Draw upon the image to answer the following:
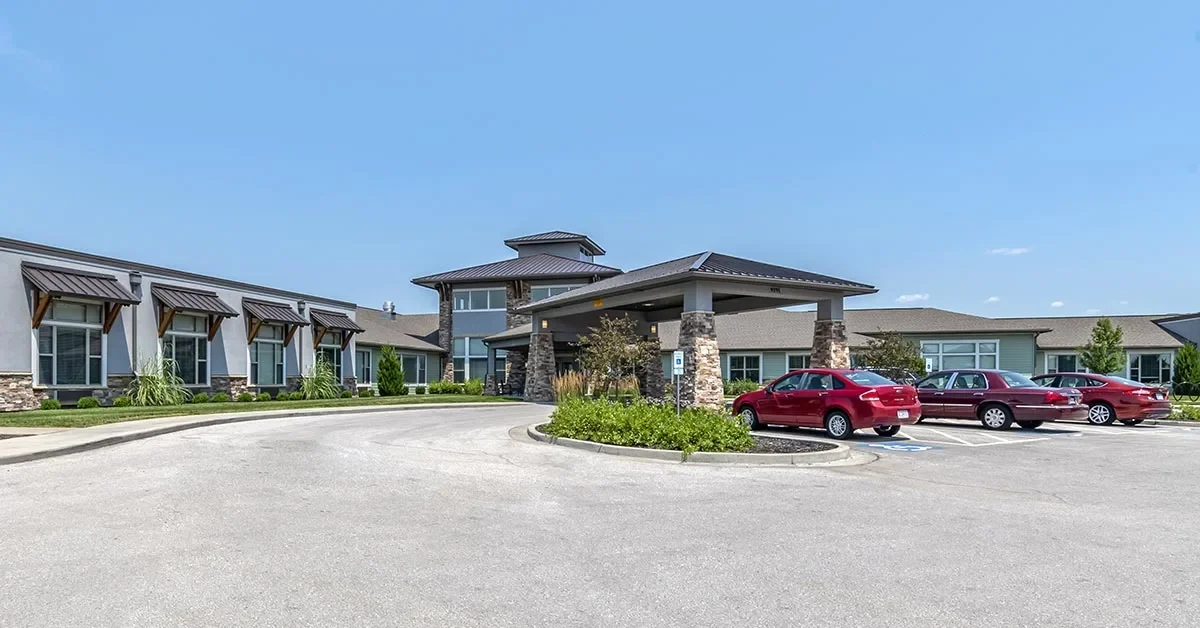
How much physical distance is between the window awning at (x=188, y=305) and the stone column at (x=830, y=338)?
2171cm

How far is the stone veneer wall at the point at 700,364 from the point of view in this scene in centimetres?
2212

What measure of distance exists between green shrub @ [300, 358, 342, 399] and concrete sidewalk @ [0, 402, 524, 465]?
374 inches

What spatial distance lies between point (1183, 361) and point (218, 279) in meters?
44.6

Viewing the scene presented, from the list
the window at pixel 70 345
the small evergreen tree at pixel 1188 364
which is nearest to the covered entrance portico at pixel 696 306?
the window at pixel 70 345

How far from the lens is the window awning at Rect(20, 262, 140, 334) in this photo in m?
23.3

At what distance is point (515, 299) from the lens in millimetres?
46531

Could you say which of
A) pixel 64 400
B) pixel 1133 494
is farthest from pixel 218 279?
pixel 1133 494

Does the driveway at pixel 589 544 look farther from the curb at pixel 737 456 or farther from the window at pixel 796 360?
the window at pixel 796 360

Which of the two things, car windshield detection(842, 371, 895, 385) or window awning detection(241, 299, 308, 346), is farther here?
window awning detection(241, 299, 308, 346)

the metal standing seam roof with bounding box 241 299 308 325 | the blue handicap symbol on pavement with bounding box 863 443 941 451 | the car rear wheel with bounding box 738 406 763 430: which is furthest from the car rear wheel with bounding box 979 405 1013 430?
the metal standing seam roof with bounding box 241 299 308 325

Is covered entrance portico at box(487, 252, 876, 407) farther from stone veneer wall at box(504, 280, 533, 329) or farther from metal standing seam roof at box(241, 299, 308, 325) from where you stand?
stone veneer wall at box(504, 280, 533, 329)

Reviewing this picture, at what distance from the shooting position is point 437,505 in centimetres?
864

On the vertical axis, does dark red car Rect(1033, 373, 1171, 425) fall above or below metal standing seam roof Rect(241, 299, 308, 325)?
below

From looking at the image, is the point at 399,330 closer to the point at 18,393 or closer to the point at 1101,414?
the point at 18,393
